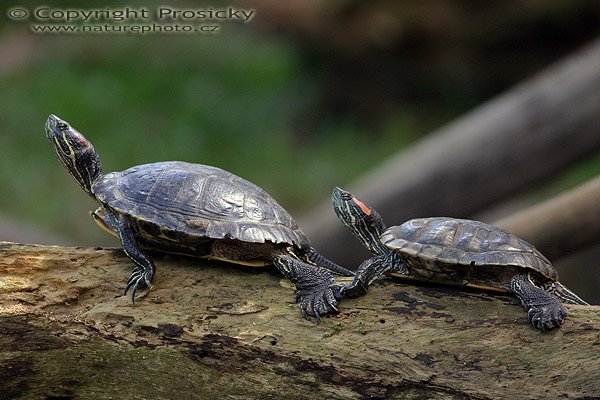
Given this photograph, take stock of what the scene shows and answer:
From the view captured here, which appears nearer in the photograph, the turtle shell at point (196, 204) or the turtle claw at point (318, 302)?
the turtle claw at point (318, 302)

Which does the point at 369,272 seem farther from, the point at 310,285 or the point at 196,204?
the point at 196,204

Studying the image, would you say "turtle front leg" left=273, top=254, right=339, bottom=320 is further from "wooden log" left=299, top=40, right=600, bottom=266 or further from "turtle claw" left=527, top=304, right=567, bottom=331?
"wooden log" left=299, top=40, right=600, bottom=266

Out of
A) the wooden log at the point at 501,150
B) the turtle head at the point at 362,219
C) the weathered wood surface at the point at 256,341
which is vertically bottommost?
the weathered wood surface at the point at 256,341

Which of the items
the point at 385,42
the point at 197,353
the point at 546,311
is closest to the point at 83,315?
the point at 197,353

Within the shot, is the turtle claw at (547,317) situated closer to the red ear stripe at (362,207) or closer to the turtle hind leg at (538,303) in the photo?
the turtle hind leg at (538,303)

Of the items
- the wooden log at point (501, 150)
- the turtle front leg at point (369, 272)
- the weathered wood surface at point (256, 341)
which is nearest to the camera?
the weathered wood surface at point (256, 341)
